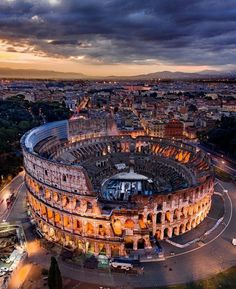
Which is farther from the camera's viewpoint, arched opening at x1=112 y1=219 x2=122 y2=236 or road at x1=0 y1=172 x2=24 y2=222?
road at x1=0 y1=172 x2=24 y2=222

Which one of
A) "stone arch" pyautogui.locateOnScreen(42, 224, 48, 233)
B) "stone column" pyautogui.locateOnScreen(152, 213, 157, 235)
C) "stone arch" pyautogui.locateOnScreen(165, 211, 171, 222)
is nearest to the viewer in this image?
"stone column" pyautogui.locateOnScreen(152, 213, 157, 235)

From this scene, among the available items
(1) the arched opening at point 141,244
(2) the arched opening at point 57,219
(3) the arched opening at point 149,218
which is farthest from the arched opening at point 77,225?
(3) the arched opening at point 149,218

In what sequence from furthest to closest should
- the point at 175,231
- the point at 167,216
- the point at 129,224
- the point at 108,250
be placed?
the point at 175,231 < the point at 167,216 < the point at 129,224 < the point at 108,250

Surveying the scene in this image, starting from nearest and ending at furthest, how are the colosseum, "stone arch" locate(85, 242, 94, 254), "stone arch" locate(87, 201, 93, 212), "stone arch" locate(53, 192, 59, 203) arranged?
the colosseum
"stone arch" locate(85, 242, 94, 254)
"stone arch" locate(87, 201, 93, 212)
"stone arch" locate(53, 192, 59, 203)

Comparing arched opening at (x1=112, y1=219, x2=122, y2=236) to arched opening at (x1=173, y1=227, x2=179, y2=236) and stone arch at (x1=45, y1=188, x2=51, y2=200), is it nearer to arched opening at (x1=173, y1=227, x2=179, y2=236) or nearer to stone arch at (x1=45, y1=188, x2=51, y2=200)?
arched opening at (x1=173, y1=227, x2=179, y2=236)

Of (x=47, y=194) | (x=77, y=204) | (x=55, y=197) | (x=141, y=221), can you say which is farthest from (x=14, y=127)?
(x=141, y=221)

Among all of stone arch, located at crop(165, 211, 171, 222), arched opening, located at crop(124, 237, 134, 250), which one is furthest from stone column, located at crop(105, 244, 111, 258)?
stone arch, located at crop(165, 211, 171, 222)

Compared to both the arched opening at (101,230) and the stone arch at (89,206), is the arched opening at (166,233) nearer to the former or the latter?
the arched opening at (101,230)

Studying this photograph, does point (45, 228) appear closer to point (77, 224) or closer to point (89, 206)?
point (77, 224)
